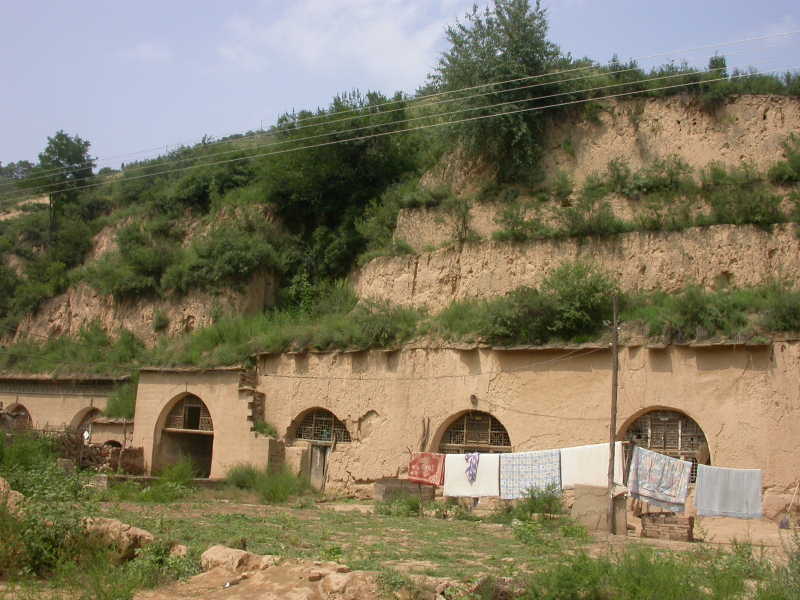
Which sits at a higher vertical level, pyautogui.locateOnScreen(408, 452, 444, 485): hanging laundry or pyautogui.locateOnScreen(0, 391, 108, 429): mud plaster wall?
pyautogui.locateOnScreen(0, 391, 108, 429): mud plaster wall

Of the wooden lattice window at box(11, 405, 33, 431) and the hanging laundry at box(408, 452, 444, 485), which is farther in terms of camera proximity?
the wooden lattice window at box(11, 405, 33, 431)

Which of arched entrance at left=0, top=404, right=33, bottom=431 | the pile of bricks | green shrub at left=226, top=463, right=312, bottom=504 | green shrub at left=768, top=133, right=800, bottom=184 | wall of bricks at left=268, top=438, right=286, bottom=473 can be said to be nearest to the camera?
the pile of bricks

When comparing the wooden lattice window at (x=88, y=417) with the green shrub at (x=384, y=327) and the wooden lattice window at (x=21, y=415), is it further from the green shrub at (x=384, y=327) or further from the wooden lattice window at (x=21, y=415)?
the green shrub at (x=384, y=327)

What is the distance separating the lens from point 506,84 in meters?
21.2

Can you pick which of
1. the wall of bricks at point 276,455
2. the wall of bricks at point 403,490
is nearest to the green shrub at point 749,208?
the wall of bricks at point 403,490

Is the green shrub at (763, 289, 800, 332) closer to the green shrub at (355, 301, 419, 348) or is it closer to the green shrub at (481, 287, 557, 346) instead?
the green shrub at (481, 287, 557, 346)

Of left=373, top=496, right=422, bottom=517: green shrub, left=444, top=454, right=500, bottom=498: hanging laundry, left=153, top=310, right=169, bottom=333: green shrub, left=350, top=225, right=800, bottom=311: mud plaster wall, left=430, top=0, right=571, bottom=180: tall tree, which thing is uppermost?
left=430, top=0, right=571, bottom=180: tall tree

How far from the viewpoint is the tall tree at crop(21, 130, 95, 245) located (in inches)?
1377

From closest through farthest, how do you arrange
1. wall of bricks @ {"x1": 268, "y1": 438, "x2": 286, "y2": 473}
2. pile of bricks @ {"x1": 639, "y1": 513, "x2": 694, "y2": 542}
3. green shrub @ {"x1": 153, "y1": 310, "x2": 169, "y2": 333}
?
pile of bricks @ {"x1": 639, "y1": 513, "x2": 694, "y2": 542}, wall of bricks @ {"x1": 268, "y1": 438, "x2": 286, "y2": 473}, green shrub @ {"x1": 153, "y1": 310, "x2": 169, "y2": 333}

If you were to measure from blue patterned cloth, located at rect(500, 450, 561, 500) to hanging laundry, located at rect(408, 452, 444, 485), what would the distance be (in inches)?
61.0

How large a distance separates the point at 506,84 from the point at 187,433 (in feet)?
45.8

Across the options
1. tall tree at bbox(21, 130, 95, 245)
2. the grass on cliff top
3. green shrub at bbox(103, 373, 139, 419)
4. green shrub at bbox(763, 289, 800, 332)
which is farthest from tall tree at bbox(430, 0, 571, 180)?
tall tree at bbox(21, 130, 95, 245)

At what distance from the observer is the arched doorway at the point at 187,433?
2169 cm

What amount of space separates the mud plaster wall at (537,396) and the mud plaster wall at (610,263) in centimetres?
268
